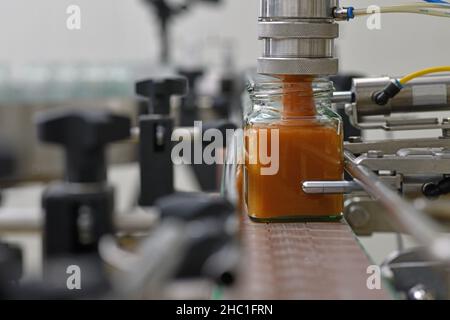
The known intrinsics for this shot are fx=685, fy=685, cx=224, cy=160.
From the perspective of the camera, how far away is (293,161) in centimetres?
50

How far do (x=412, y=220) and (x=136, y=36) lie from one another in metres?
2.30

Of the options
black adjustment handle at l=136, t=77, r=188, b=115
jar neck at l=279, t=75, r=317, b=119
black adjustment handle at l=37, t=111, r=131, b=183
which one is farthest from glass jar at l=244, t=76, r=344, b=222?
black adjustment handle at l=37, t=111, r=131, b=183

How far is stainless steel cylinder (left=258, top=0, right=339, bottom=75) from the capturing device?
50 centimetres

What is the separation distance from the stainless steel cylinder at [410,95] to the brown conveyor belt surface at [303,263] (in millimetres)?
143

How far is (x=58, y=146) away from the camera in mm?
284

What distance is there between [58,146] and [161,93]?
33 cm

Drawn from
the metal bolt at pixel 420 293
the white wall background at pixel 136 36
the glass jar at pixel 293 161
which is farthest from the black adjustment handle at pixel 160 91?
the white wall background at pixel 136 36

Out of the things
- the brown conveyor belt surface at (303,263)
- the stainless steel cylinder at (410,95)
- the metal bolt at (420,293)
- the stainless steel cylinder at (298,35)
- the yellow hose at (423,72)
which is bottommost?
the metal bolt at (420,293)

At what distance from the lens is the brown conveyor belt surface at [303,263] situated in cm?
35

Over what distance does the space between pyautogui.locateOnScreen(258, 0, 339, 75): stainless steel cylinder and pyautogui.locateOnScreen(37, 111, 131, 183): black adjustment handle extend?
0.23 metres

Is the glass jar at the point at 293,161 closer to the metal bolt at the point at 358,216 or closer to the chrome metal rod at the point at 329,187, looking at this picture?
the chrome metal rod at the point at 329,187

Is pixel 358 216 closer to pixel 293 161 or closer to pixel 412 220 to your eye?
pixel 293 161

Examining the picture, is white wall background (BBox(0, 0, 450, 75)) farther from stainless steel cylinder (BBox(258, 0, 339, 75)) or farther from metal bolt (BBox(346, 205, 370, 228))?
stainless steel cylinder (BBox(258, 0, 339, 75))
